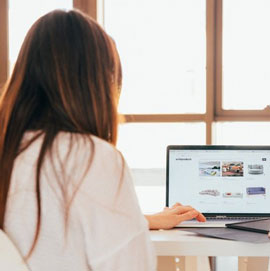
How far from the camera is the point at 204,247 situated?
5.21 ft

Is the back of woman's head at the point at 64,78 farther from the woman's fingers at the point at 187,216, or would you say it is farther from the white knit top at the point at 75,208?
the woman's fingers at the point at 187,216

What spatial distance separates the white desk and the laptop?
1.16ft

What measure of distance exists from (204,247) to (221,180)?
1.47ft

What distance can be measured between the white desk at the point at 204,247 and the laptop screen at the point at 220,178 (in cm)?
35

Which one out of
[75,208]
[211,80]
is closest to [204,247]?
[75,208]

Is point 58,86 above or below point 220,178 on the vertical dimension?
above

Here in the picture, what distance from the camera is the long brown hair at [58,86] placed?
1043mm

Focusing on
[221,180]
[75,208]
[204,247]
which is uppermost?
[75,208]

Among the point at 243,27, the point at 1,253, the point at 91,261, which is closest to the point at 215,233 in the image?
the point at 91,261

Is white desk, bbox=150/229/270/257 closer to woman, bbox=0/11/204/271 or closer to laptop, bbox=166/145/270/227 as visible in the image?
laptop, bbox=166/145/270/227

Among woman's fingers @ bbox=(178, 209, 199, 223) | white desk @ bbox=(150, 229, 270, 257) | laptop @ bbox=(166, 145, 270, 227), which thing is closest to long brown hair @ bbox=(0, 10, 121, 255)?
white desk @ bbox=(150, 229, 270, 257)

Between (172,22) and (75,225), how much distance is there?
8.03 feet

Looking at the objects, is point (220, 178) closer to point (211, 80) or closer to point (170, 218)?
point (170, 218)

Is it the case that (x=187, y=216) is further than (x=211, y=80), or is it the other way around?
(x=211, y=80)
